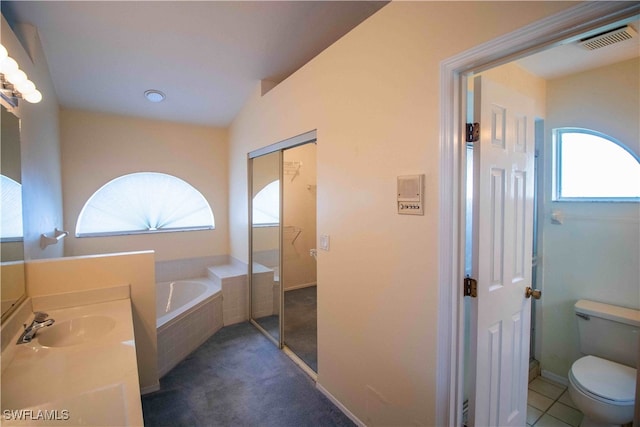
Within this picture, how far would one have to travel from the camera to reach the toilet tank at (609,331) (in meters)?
1.88

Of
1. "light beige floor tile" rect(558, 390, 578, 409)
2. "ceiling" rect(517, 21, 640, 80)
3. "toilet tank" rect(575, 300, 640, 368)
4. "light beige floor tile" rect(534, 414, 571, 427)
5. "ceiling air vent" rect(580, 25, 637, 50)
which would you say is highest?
"ceiling" rect(517, 21, 640, 80)

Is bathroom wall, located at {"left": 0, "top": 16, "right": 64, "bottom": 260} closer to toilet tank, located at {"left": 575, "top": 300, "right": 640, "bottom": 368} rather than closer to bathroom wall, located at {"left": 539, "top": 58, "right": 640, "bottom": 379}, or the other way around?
bathroom wall, located at {"left": 539, "top": 58, "right": 640, "bottom": 379}

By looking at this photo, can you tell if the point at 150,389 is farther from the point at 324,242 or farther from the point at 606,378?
the point at 606,378

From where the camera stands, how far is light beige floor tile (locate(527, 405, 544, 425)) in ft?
6.35

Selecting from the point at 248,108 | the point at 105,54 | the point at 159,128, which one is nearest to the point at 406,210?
the point at 248,108

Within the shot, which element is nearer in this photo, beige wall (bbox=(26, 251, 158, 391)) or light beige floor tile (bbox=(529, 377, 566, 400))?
beige wall (bbox=(26, 251, 158, 391))

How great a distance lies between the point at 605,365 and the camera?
1.87 m

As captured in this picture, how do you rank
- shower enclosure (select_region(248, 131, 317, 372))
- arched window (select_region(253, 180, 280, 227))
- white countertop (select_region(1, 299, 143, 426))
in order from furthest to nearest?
arched window (select_region(253, 180, 280, 227)), shower enclosure (select_region(248, 131, 317, 372)), white countertop (select_region(1, 299, 143, 426))

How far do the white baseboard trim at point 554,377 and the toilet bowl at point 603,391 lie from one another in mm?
482

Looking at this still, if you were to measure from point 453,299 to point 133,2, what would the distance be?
2.73m

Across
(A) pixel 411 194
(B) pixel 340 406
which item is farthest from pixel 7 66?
(B) pixel 340 406

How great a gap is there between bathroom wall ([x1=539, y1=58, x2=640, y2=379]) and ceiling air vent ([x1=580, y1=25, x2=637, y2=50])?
0.40m

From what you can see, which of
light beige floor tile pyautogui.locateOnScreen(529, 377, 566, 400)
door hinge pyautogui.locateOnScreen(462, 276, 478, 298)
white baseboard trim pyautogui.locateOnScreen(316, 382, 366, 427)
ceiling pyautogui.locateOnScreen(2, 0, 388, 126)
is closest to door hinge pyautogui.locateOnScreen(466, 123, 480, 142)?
door hinge pyautogui.locateOnScreen(462, 276, 478, 298)

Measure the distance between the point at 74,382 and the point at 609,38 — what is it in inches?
120
